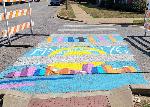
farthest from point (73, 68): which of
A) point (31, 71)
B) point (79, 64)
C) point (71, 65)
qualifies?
point (31, 71)

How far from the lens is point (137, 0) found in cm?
3094

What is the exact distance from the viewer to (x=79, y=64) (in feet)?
33.8

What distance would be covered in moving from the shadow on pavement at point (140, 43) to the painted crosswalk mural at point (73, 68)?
49 centimetres

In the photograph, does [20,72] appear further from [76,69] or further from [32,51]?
[32,51]

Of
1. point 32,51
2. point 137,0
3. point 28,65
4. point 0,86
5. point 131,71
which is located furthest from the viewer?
point 137,0

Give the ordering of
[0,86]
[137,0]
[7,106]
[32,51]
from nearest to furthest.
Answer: [7,106] < [0,86] < [32,51] < [137,0]

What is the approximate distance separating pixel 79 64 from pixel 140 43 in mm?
4548

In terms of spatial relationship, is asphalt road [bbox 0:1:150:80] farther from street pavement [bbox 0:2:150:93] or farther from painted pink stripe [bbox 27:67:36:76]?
painted pink stripe [bbox 27:67:36:76]

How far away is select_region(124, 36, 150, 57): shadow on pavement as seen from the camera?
12.5 meters

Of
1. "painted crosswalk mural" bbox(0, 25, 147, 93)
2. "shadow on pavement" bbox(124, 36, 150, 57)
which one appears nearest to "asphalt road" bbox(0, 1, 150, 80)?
"shadow on pavement" bbox(124, 36, 150, 57)

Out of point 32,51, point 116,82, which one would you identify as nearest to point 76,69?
point 116,82

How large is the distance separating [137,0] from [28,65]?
22676 mm

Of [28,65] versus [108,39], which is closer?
[28,65]

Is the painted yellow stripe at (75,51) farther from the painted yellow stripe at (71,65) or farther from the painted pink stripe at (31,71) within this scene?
the painted pink stripe at (31,71)
